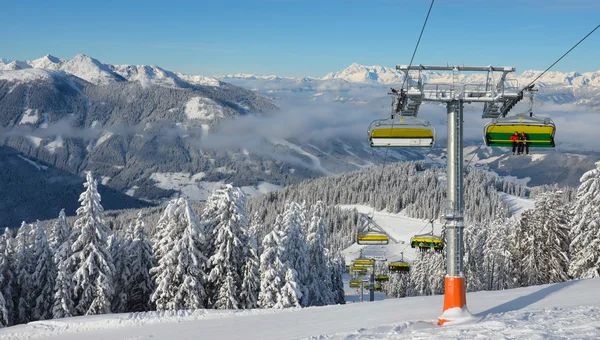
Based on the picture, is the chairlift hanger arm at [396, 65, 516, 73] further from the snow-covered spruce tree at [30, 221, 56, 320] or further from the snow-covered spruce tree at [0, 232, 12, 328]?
the snow-covered spruce tree at [30, 221, 56, 320]

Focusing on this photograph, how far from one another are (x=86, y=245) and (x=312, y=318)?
945 inches

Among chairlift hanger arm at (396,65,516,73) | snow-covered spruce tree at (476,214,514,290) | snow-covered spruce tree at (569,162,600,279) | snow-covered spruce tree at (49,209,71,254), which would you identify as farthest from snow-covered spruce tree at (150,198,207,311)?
snow-covered spruce tree at (476,214,514,290)

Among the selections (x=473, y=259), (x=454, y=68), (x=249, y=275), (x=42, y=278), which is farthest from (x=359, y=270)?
(x=454, y=68)

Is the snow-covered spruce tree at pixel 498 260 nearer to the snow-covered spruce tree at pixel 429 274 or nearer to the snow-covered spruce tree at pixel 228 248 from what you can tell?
the snow-covered spruce tree at pixel 429 274

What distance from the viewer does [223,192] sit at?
40.2 m

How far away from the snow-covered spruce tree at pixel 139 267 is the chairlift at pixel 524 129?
31845 millimetres

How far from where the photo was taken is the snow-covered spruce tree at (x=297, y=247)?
155ft

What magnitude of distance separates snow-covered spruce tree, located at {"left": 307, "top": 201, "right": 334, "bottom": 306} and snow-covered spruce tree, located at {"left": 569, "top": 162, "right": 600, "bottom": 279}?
71.9 ft

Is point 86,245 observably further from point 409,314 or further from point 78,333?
point 409,314

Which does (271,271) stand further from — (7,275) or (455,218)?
(455,218)

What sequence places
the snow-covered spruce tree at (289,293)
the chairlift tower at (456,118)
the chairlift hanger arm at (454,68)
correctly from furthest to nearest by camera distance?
the snow-covered spruce tree at (289,293) → the chairlift tower at (456,118) → the chairlift hanger arm at (454,68)

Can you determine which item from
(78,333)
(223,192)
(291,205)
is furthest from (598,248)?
(78,333)

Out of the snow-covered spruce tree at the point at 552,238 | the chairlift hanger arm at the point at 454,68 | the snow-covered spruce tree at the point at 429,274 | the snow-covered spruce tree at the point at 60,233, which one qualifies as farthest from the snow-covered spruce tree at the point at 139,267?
the snow-covered spruce tree at the point at 429,274

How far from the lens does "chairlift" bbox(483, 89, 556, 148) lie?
16828 mm
